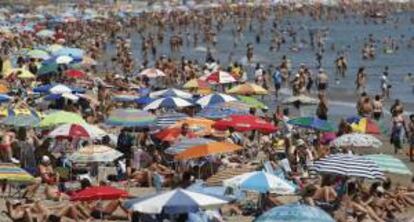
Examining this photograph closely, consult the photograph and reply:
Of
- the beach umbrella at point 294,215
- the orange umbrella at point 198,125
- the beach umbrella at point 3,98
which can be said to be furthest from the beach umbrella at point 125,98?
the beach umbrella at point 294,215

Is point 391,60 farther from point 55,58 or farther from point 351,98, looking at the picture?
point 55,58

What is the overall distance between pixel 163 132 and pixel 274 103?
12534 mm

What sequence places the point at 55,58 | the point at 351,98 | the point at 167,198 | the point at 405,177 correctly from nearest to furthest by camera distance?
1. the point at 167,198
2. the point at 405,177
3. the point at 55,58
4. the point at 351,98

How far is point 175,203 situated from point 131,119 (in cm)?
726

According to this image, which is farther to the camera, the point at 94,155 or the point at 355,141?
the point at 355,141

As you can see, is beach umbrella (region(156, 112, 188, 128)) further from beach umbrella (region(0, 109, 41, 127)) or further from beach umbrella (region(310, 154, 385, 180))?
beach umbrella (region(310, 154, 385, 180))

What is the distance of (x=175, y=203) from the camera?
952 centimetres

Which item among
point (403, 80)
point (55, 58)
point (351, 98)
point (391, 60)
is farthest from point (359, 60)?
point (55, 58)

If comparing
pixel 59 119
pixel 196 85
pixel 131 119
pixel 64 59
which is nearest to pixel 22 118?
pixel 59 119

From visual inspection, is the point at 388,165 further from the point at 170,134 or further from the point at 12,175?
the point at 12,175

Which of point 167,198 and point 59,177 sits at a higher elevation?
point 167,198

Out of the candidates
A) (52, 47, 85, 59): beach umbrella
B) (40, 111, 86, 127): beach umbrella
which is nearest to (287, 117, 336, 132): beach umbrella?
(40, 111, 86, 127): beach umbrella

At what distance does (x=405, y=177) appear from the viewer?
17281mm

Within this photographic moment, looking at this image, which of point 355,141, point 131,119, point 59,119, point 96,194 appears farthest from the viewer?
point 131,119
